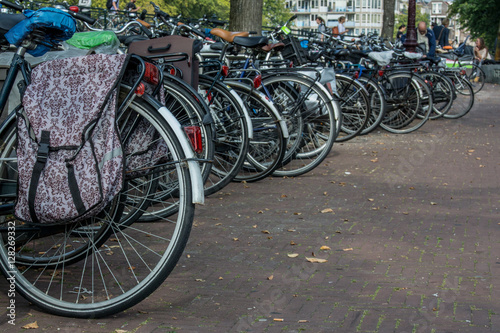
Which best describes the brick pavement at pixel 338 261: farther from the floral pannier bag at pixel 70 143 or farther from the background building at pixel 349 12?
the background building at pixel 349 12

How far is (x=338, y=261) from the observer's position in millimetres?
4379

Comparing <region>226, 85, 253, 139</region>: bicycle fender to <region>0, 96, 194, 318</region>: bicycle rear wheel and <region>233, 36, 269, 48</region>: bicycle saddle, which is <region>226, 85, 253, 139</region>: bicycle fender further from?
<region>0, 96, 194, 318</region>: bicycle rear wheel

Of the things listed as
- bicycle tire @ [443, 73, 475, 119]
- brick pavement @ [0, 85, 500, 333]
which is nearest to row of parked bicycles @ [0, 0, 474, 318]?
brick pavement @ [0, 85, 500, 333]

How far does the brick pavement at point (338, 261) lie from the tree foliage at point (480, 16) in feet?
122

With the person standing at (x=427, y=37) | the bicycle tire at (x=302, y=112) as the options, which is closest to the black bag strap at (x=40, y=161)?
the bicycle tire at (x=302, y=112)

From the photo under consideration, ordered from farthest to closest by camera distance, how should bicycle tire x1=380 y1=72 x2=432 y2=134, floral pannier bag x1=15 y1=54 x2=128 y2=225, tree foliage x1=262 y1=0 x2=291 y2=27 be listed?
tree foliage x1=262 y1=0 x2=291 y2=27 < bicycle tire x1=380 y1=72 x2=432 y2=134 < floral pannier bag x1=15 y1=54 x2=128 y2=225

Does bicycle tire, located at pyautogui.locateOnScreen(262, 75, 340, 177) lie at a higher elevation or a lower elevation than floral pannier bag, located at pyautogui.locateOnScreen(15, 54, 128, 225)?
lower

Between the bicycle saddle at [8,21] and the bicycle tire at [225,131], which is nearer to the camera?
the bicycle saddle at [8,21]

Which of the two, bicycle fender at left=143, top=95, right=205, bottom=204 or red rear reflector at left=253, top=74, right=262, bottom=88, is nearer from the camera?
bicycle fender at left=143, top=95, right=205, bottom=204

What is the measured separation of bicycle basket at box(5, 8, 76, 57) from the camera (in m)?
3.46

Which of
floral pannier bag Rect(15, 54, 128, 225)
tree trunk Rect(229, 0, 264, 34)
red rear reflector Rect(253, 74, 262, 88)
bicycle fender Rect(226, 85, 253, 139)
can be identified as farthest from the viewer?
tree trunk Rect(229, 0, 264, 34)

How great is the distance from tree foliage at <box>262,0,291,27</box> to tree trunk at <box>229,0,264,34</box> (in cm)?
5205

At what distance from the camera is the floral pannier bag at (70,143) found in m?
3.14

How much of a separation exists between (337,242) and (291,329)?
5.48 feet
